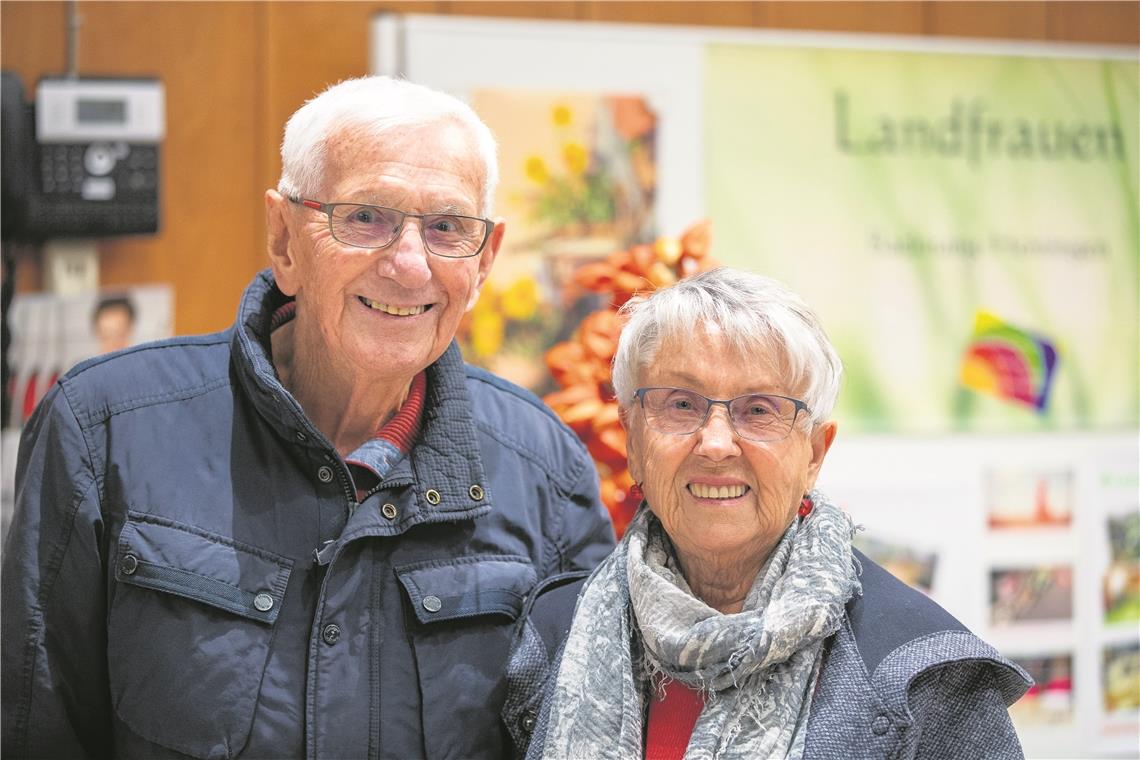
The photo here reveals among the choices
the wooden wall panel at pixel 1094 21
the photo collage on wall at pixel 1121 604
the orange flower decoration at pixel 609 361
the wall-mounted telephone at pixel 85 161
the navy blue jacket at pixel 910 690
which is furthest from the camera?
the wooden wall panel at pixel 1094 21

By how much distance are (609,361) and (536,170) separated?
0.92m

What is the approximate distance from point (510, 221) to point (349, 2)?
644mm

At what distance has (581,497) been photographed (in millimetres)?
1678

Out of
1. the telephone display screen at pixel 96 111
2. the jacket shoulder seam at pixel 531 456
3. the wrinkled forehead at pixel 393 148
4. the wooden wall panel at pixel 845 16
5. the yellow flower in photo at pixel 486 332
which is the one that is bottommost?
the jacket shoulder seam at pixel 531 456

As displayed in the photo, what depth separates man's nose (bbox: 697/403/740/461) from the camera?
135 centimetres

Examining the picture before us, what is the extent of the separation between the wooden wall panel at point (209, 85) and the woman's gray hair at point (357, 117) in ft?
4.25

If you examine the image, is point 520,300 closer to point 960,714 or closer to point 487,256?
point 487,256

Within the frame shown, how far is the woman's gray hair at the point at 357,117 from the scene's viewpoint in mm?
1448

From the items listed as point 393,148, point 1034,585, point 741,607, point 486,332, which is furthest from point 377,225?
point 1034,585

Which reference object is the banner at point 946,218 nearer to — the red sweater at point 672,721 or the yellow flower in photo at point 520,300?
→ the yellow flower in photo at point 520,300

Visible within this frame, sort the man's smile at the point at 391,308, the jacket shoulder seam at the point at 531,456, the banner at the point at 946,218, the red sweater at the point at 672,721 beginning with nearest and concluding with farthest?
the red sweater at the point at 672,721 → the man's smile at the point at 391,308 → the jacket shoulder seam at the point at 531,456 → the banner at the point at 946,218

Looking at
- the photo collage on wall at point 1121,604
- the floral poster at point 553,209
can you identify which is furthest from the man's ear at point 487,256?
the photo collage on wall at point 1121,604

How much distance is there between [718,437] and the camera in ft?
4.45

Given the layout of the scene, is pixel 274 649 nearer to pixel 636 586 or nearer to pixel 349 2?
pixel 636 586
